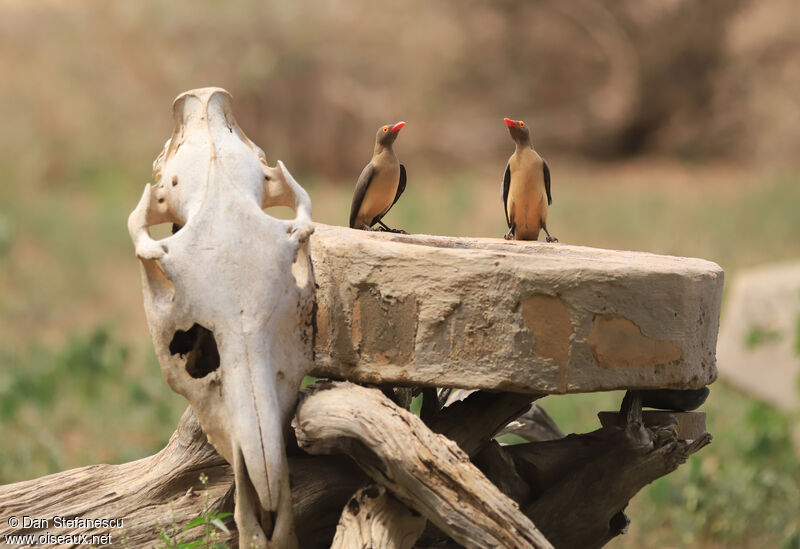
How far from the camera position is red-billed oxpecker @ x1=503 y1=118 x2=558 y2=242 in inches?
134

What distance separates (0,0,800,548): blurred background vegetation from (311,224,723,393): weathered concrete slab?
5460mm

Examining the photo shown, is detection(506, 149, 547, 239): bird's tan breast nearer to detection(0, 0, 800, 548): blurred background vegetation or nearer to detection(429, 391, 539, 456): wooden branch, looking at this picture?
detection(429, 391, 539, 456): wooden branch

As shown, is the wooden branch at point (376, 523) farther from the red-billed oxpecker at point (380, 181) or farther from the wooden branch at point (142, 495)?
the red-billed oxpecker at point (380, 181)

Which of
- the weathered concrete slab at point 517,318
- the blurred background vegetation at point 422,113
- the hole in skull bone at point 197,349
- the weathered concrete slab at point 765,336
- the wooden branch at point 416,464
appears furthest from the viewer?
the blurred background vegetation at point 422,113

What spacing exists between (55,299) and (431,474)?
21.4ft

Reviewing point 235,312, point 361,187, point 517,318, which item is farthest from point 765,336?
point 235,312

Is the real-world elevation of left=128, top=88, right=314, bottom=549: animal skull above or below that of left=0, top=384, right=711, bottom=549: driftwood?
above

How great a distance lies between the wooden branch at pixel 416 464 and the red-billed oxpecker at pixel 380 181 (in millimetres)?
894

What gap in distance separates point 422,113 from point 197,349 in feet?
34.7

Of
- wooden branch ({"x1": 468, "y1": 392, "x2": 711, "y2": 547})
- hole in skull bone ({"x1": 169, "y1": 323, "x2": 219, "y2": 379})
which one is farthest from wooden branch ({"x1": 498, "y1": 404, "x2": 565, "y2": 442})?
hole in skull bone ({"x1": 169, "y1": 323, "x2": 219, "y2": 379})

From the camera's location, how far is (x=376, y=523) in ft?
8.80

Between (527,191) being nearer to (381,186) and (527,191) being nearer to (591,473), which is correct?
(381,186)

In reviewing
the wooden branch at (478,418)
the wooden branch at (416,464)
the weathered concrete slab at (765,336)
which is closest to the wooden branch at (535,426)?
the wooden branch at (478,418)

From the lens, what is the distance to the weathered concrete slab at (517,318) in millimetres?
2656
